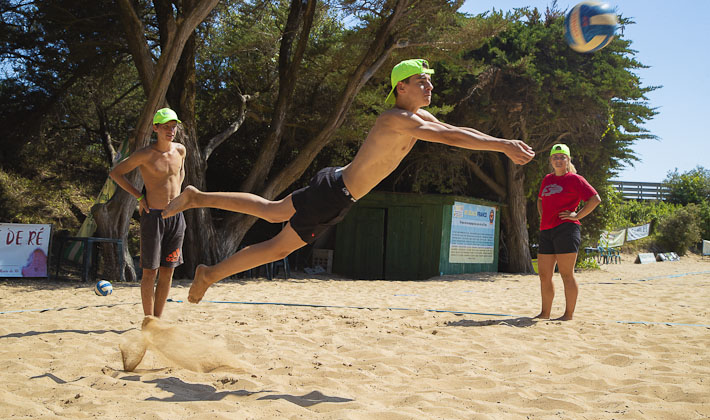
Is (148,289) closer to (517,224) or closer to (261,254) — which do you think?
(261,254)

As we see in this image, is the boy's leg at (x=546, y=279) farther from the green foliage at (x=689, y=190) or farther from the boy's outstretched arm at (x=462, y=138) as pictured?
the green foliage at (x=689, y=190)

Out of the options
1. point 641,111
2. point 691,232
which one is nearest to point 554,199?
point 641,111

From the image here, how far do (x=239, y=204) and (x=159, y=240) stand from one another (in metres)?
1.28

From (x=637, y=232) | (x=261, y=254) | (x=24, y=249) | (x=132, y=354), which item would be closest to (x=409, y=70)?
(x=261, y=254)

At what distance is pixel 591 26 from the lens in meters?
5.83

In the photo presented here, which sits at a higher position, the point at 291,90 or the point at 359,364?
the point at 291,90

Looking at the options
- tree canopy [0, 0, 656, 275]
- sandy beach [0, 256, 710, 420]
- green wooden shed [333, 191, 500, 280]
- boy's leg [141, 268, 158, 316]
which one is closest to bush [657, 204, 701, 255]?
tree canopy [0, 0, 656, 275]

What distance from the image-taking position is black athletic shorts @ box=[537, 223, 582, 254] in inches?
223

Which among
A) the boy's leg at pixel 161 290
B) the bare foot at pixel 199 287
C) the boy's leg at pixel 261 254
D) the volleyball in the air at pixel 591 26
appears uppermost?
the volleyball in the air at pixel 591 26

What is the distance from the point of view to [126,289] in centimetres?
878

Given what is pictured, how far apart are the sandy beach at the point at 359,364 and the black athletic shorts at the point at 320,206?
99 centimetres

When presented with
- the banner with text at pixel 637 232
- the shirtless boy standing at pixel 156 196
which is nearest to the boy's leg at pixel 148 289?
the shirtless boy standing at pixel 156 196

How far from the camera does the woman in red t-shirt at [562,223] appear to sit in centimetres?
569

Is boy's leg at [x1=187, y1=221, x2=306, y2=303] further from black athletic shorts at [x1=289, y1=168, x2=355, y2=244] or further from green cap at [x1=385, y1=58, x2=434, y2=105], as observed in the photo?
green cap at [x1=385, y1=58, x2=434, y2=105]
